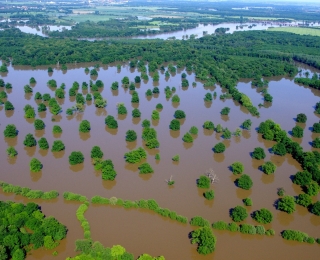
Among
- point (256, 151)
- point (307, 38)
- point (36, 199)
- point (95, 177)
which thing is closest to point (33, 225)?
point (36, 199)

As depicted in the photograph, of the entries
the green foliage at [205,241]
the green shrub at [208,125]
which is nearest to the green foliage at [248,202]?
the green foliage at [205,241]

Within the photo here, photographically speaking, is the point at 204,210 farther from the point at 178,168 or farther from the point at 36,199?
the point at 36,199

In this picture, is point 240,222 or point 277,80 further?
point 277,80

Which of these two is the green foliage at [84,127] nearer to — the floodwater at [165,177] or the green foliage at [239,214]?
the floodwater at [165,177]

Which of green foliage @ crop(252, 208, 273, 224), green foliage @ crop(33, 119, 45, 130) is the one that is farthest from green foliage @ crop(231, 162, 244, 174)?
green foliage @ crop(33, 119, 45, 130)

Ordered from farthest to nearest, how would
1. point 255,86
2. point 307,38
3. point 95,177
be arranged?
point 307,38
point 255,86
point 95,177

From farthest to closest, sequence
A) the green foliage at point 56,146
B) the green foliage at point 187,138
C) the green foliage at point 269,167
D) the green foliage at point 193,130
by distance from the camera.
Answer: the green foliage at point 193,130
the green foliage at point 187,138
the green foliage at point 56,146
the green foliage at point 269,167
